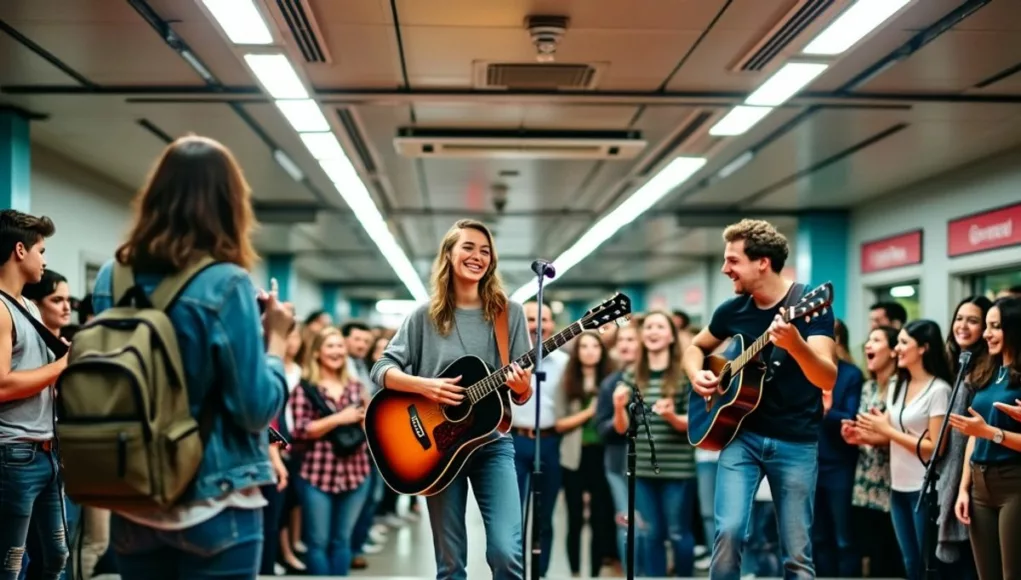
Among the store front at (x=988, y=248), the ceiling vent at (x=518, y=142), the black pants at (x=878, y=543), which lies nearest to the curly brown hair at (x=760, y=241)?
the black pants at (x=878, y=543)

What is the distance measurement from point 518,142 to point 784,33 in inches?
116

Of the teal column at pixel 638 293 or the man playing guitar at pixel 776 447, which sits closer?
the man playing guitar at pixel 776 447

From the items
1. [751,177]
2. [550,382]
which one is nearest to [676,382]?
[550,382]

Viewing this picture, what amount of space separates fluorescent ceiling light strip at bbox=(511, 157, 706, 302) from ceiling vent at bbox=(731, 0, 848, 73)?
5.76ft

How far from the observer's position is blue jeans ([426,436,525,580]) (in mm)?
3688

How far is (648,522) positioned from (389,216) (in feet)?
25.3

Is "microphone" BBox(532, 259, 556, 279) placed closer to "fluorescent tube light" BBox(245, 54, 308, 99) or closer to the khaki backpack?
"fluorescent tube light" BBox(245, 54, 308, 99)

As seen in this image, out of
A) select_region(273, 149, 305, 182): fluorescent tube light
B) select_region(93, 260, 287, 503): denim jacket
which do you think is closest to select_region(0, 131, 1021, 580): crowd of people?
select_region(93, 260, 287, 503): denim jacket

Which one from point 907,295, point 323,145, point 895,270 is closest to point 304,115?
point 323,145

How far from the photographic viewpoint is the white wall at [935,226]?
863 centimetres

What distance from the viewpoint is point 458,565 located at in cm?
384

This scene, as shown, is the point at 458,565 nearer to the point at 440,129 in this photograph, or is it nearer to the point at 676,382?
the point at 676,382

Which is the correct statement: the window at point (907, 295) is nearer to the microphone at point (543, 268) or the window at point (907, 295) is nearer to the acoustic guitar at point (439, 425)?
the microphone at point (543, 268)

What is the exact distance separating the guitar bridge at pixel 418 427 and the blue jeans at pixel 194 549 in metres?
1.58
